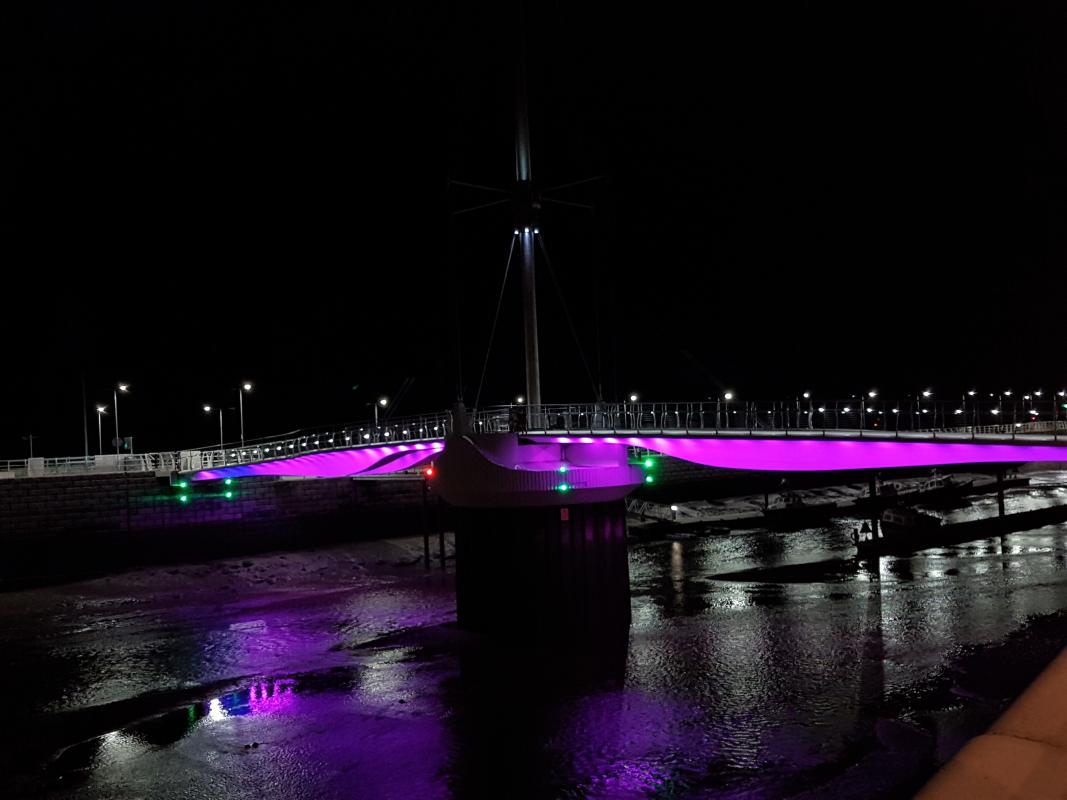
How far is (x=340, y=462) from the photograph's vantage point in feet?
116

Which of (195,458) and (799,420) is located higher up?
(799,420)

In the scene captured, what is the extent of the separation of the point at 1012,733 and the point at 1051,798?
361 mm

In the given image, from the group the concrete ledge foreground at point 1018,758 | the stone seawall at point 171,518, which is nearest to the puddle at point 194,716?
the stone seawall at point 171,518

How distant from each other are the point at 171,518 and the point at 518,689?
26.0 metres

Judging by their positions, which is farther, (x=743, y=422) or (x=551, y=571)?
(x=743, y=422)

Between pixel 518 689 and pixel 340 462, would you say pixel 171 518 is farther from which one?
pixel 518 689

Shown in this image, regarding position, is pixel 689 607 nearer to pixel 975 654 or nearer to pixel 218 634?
pixel 975 654

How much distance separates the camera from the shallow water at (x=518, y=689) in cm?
1412

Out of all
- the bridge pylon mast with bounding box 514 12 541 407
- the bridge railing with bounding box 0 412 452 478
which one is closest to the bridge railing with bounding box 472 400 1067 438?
the bridge pylon mast with bounding box 514 12 541 407

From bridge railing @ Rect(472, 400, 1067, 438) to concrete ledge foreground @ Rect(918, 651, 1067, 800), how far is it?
42.4 ft

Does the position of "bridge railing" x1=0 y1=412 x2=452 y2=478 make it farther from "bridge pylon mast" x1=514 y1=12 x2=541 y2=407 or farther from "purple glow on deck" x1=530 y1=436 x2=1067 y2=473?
"purple glow on deck" x1=530 y1=436 x2=1067 y2=473

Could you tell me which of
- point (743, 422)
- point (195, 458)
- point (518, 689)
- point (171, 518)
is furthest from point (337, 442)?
point (518, 689)

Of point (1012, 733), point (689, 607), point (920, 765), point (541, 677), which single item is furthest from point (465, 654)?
point (1012, 733)

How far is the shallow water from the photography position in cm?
1412
